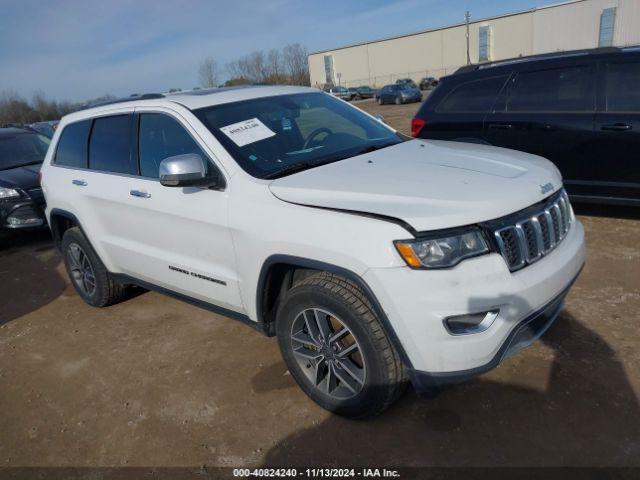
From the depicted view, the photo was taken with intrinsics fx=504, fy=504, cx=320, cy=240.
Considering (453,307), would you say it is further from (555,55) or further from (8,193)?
(8,193)

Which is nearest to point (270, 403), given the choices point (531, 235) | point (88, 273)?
point (531, 235)

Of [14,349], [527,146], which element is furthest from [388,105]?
[14,349]

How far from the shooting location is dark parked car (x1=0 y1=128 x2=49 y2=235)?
22.9 feet

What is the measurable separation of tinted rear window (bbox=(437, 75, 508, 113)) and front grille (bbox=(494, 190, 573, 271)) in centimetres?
319

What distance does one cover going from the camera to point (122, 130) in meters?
3.91

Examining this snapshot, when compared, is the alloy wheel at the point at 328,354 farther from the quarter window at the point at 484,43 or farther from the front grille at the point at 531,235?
the quarter window at the point at 484,43

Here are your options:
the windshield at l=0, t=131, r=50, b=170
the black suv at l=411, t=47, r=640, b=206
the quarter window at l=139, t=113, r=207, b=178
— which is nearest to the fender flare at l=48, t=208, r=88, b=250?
the quarter window at l=139, t=113, r=207, b=178

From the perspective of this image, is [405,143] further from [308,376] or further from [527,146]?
A: [527,146]

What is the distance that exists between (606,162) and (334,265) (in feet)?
12.6

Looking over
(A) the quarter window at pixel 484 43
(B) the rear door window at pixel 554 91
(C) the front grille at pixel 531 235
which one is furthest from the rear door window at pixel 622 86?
(A) the quarter window at pixel 484 43

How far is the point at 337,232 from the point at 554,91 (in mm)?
4022

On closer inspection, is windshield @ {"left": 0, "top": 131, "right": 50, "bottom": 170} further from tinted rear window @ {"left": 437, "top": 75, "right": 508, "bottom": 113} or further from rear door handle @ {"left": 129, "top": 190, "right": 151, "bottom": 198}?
tinted rear window @ {"left": 437, "top": 75, "right": 508, "bottom": 113}

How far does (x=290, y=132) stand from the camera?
3518 millimetres

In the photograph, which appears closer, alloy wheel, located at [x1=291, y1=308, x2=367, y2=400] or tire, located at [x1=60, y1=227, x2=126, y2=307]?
alloy wheel, located at [x1=291, y1=308, x2=367, y2=400]
